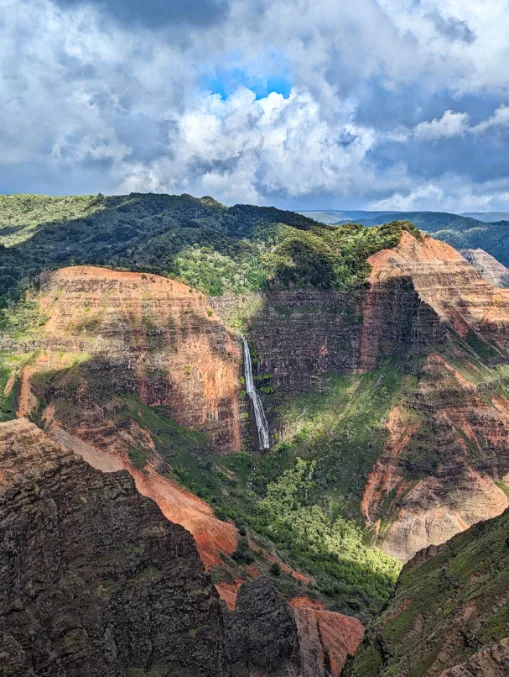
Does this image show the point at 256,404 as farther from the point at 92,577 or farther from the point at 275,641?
the point at 92,577

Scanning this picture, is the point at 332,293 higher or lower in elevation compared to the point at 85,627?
higher

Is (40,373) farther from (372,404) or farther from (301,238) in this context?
(301,238)

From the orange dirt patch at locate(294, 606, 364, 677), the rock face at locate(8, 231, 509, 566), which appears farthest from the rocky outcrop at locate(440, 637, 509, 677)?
the rock face at locate(8, 231, 509, 566)

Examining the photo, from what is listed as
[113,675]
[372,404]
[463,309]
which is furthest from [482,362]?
[113,675]

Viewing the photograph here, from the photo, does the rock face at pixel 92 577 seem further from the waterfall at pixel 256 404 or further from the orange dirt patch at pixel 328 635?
the waterfall at pixel 256 404

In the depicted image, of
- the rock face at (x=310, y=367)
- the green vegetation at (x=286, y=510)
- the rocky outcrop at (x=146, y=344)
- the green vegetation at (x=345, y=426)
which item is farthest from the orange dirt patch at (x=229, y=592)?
the green vegetation at (x=345, y=426)

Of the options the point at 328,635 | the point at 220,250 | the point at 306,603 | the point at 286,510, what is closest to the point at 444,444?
the point at 286,510
